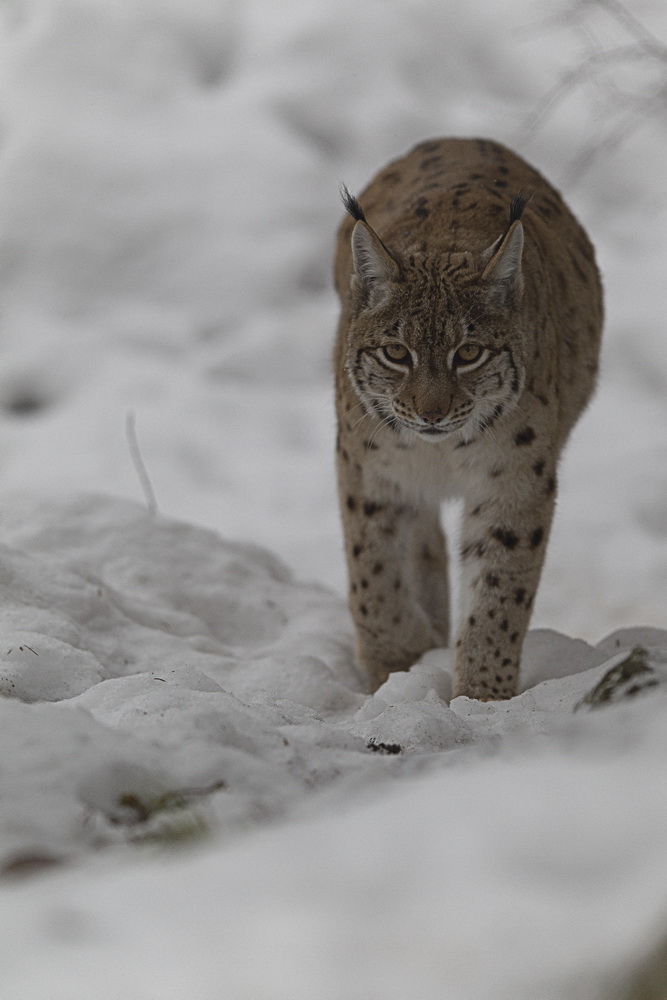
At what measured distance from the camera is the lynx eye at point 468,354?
154 inches

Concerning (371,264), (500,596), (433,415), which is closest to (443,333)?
(433,415)

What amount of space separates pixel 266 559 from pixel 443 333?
8.30 ft

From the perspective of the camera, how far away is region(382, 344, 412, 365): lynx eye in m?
3.97

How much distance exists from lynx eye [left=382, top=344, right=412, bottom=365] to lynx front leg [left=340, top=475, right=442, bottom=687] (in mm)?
759

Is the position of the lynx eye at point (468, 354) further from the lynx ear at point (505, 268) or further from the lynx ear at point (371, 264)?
the lynx ear at point (371, 264)

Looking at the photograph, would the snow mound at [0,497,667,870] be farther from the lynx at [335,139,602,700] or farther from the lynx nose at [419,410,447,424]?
the lynx nose at [419,410,447,424]

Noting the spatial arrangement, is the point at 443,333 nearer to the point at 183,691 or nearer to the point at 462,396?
the point at 462,396

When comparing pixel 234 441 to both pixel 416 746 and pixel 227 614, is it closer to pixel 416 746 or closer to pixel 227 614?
pixel 227 614

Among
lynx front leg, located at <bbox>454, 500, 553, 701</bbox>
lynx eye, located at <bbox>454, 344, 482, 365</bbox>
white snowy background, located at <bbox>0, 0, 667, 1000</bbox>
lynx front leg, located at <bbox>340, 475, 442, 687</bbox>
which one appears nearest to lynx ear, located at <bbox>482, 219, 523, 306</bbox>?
lynx eye, located at <bbox>454, 344, 482, 365</bbox>

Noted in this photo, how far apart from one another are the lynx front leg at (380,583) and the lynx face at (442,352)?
66 centimetres

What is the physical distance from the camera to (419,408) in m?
3.86

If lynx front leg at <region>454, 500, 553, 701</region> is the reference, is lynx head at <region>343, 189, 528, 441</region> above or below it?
above

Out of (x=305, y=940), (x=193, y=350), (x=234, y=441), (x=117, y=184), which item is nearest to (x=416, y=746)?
(x=305, y=940)

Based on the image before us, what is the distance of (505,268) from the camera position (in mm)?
3955
